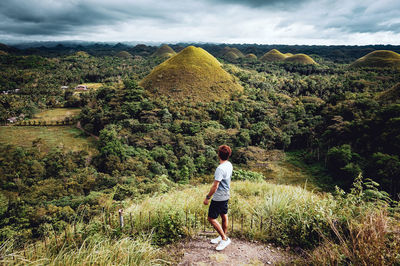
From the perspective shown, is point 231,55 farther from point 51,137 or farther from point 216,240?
point 216,240

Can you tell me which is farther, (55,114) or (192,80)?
(55,114)

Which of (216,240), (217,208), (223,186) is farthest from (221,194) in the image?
(216,240)

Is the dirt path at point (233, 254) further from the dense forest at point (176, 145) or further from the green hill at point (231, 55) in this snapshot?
the green hill at point (231, 55)

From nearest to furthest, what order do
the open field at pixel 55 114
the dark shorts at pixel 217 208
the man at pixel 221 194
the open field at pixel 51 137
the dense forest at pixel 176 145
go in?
the man at pixel 221 194, the dark shorts at pixel 217 208, the dense forest at pixel 176 145, the open field at pixel 51 137, the open field at pixel 55 114

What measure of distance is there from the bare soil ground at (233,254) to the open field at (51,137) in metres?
23.0

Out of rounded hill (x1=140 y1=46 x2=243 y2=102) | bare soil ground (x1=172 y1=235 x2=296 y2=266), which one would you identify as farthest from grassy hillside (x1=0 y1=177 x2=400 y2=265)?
rounded hill (x1=140 y1=46 x2=243 y2=102)

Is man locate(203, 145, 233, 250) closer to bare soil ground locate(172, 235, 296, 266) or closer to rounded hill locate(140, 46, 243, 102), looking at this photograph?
bare soil ground locate(172, 235, 296, 266)

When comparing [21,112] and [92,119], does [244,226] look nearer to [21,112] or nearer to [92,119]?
[92,119]

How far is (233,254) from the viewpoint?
9.04 feet

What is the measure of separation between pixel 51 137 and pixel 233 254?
32041 mm

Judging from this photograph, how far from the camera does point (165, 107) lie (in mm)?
27641

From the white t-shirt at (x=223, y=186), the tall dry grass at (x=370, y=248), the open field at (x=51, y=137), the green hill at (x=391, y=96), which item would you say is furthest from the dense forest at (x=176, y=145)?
the tall dry grass at (x=370, y=248)

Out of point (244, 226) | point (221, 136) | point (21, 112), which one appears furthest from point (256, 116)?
point (21, 112)

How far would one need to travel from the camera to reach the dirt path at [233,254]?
2.62 m
